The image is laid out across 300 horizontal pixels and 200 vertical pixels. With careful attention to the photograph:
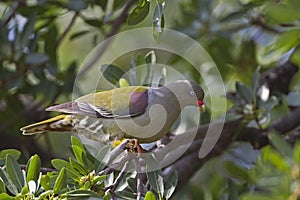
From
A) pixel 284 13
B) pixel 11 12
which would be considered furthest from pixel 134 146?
pixel 11 12

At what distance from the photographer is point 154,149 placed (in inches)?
82.6

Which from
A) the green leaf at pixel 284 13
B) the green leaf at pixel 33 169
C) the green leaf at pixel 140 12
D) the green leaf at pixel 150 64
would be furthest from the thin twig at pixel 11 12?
the green leaf at pixel 284 13

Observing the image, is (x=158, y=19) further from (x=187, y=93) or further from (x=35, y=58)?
(x=35, y=58)

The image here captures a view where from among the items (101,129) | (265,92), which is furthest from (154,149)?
(265,92)

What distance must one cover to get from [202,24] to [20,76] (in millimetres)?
842

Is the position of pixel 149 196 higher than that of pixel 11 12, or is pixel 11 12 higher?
pixel 11 12

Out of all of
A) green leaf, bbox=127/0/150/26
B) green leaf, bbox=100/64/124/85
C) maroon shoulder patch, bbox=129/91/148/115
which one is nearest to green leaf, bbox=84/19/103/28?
green leaf, bbox=100/64/124/85

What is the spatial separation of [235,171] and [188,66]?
25.8 inches

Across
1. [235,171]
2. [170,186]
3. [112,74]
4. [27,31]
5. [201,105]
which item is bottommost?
[235,171]

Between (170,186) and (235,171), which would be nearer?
(170,186)

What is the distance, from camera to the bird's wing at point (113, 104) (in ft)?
7.10

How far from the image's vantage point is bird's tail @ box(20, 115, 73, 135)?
7.11 feet

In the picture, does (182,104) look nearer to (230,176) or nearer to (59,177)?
(230,176)

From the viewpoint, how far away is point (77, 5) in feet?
8.20
